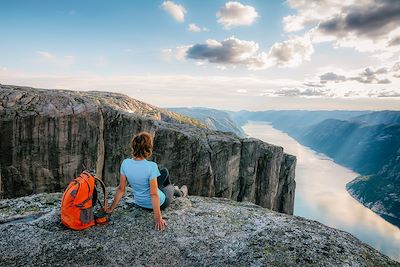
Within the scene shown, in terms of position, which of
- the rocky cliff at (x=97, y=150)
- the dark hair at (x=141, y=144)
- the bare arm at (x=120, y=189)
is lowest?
the rocky cliff at (x=97, y=150)

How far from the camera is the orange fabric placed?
1370cm

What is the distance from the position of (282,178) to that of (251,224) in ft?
281

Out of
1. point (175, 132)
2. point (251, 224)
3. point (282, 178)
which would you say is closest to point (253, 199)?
point (282, 178)

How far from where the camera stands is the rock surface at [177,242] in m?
12.7

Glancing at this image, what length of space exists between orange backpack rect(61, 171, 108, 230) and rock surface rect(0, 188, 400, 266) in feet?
1.55

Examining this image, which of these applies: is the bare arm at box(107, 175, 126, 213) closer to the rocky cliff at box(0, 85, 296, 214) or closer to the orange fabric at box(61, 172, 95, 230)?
the orange fabric at box(61, 172, 95, 230)

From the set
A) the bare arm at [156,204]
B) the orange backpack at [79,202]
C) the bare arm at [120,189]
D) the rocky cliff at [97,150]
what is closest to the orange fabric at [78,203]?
the orange backpack at [79,202]

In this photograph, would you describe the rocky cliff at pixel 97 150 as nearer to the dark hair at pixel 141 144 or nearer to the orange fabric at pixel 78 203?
the orange fabric at pixel 78 203

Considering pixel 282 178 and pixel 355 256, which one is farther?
pixel 282 178

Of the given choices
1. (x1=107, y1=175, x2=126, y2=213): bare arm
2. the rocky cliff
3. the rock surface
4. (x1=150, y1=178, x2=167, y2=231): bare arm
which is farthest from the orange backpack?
the rocky cliff

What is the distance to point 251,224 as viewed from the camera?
1630 centimetres

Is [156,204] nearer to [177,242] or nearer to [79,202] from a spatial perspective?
[177,242]

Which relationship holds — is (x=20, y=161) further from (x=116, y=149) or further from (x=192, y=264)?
(x=192, y=264)

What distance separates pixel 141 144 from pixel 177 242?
456 cm
